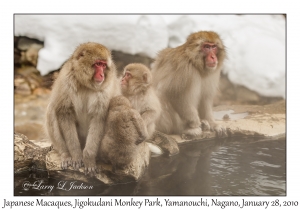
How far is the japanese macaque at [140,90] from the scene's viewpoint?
4.20 metres

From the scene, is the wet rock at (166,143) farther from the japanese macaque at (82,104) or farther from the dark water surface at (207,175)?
Answer: the japanese macaque at (82,104)

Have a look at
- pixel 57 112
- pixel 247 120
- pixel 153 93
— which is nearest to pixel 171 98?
pixel 153 93

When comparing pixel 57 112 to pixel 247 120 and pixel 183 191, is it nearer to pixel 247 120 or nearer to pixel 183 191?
pixel 183 191

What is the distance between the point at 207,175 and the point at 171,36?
161cm

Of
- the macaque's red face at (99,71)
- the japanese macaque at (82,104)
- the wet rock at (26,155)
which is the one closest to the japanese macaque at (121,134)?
the japanese macaque at (82,104)

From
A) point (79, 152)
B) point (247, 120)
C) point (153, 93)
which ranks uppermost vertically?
point (153, 93)

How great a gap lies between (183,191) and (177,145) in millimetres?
622

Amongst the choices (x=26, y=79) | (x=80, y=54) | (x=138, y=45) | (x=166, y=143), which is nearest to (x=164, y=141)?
(x=166, y=143)

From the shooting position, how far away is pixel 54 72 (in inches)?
160

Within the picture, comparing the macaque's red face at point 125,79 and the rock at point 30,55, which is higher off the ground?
the rock at point 30,55

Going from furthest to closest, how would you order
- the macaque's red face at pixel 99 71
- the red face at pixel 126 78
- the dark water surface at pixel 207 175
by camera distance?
the red face at pixel 126 78, the dark water surface at pixel 207 175, the macaque's red face at pixel 99 71

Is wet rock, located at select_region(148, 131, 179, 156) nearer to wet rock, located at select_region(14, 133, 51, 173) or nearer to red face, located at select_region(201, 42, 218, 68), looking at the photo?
red face, located at select_region(201, 42, 218, 68)

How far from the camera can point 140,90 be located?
13.9 feet

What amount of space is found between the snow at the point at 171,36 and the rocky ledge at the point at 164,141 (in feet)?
0.89
